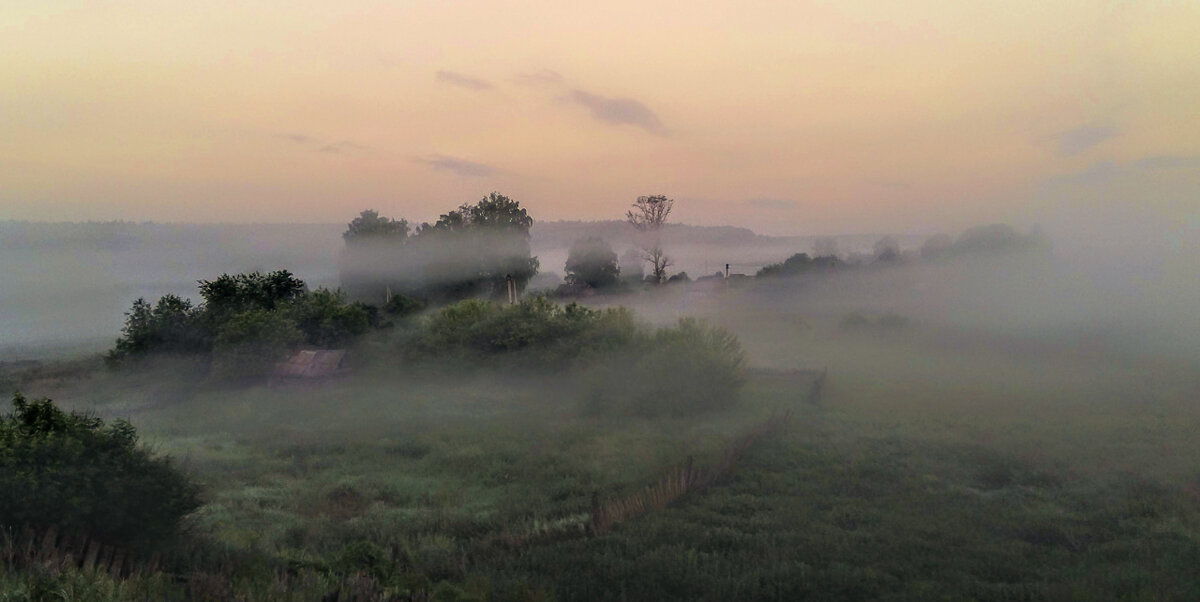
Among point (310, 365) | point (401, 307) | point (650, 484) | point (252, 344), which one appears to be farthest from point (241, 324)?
point (650, 484)

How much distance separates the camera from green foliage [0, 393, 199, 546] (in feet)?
32.8

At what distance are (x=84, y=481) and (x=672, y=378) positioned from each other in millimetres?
23286

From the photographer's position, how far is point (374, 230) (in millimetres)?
75688

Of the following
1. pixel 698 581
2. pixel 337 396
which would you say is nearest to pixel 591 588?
pixel 698 581

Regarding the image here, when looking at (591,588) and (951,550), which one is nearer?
(591,588)

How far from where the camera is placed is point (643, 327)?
1556 inches

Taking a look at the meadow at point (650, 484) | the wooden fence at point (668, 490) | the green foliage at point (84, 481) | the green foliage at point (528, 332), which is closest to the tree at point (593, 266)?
the green foliage at point (528, 332)

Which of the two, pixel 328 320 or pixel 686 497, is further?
pixel 328 320

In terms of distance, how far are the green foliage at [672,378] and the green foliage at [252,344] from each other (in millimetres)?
16123

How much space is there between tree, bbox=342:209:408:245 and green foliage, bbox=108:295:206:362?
1226 inches

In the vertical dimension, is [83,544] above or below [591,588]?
above

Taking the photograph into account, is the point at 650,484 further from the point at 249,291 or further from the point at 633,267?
the point at 633,267

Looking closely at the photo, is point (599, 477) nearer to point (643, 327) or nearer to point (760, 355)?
point (643, 327)

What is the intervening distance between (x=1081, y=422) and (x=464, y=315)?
29.8 meters
